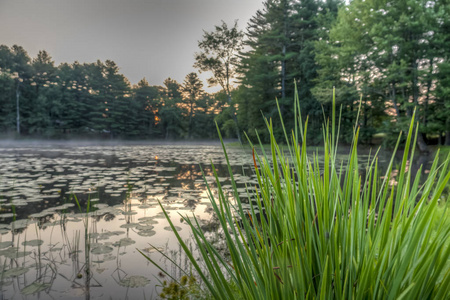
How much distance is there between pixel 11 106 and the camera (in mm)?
30484

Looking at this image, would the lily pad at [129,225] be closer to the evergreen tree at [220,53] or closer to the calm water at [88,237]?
the calm water at [88,237]

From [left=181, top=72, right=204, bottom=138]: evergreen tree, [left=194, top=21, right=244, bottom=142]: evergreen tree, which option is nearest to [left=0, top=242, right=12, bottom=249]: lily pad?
[left=194, top=21, right=244, bottom=142]: evergreen tree

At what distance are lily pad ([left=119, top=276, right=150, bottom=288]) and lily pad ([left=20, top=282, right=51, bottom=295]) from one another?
48 centimetres

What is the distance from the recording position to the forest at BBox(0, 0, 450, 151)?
12.8 meters

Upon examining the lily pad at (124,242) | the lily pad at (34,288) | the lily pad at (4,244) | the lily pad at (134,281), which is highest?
the lily pad at (4,244)

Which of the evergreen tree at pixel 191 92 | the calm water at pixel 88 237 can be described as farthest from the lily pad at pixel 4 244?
the evergreen tree at pixel 191 92

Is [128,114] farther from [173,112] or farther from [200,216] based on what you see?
[200,216]

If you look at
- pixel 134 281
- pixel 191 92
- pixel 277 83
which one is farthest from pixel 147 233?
pixel 191 92

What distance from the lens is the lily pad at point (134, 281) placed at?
1.85 m

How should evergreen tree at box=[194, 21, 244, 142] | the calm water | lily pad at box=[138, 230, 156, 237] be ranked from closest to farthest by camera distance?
the calm water → lily pad at box=[138, 230, 156, 237] → evergreen tree at box=[194, 21, 244, 142]

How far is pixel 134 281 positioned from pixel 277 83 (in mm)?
22379

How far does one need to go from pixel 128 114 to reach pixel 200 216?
36.4 metres

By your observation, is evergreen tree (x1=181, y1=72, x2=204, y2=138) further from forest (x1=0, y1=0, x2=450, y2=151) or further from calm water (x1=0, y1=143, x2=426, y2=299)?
calm water (x1=0, y1=143, x2=426, y2=299)

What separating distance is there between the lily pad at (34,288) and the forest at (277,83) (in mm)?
2021
